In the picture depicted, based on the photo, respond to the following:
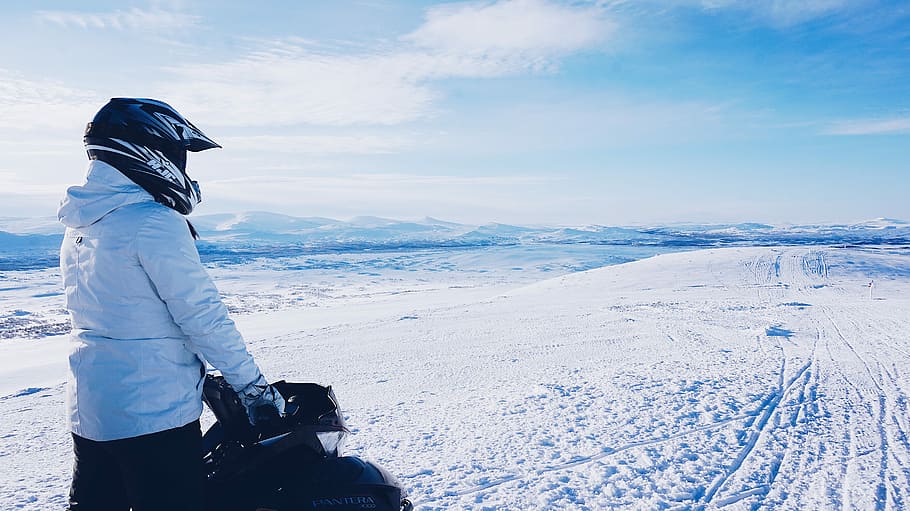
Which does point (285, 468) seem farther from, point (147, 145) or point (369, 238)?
point (369, 238)

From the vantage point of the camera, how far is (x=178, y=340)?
2.01 meters

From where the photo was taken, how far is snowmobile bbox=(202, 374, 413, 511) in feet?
7.26

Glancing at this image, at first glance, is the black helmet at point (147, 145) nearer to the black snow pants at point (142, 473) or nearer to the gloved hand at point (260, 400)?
the gloved hand at point (260, 400)

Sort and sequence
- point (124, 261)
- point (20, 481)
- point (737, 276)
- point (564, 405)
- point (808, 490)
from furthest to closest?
point (737, 276), point (564, 405), point (20, 481), point (808, 490), point (124, 261)

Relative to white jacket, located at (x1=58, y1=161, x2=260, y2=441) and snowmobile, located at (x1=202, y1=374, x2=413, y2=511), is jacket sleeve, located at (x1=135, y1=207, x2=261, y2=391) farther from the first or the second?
snowmobile, located at (x1=202, y1=374, x2=413, y2=511)

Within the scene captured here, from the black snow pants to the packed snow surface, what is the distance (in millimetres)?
1995

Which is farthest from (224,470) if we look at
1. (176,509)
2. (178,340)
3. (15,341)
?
(15,341)

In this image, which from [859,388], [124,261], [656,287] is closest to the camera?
[124,261]

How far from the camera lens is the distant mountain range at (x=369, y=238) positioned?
275 feet

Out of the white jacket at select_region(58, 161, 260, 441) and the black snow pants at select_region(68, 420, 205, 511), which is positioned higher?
the white jacket at select_region(58, 161, 260, 441)

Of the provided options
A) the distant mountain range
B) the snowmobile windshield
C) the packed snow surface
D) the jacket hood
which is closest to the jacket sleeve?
the jacket hood

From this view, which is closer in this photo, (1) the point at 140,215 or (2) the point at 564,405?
(1) the point at 140,215

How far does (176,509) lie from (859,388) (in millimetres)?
7311

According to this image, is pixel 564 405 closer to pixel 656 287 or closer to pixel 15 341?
pixel 15 341
